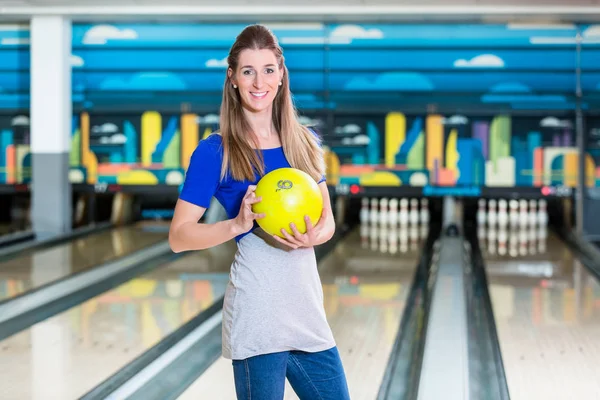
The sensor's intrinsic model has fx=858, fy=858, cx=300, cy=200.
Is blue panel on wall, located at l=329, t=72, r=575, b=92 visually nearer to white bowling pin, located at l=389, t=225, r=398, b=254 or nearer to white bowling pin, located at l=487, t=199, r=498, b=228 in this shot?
white bowling pin, located at l=487, t=199, r=498, b=228

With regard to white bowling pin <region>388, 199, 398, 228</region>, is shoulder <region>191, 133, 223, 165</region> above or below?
above

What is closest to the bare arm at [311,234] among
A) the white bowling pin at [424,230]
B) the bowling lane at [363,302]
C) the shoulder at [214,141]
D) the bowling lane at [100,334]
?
the shoulder at [214,141]

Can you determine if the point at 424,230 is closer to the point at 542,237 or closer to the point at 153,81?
the point at 542,237

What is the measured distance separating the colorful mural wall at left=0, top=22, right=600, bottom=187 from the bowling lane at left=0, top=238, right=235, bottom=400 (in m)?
2.33

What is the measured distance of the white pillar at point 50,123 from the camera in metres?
7.34

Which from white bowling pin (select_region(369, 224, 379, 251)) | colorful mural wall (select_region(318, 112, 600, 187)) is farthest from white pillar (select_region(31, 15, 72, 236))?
white bowling pin (select_region(369, 224, 379, 251))

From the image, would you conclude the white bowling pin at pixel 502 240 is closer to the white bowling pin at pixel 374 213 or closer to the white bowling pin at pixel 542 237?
the white bowling pin at pixel 542 237

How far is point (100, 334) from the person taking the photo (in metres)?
3.83

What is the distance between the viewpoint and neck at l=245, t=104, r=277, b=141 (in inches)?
65.4

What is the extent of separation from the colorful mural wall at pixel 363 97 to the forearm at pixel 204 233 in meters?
5.82

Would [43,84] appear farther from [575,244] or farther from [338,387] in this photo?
[338,387]

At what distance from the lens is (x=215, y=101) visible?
7.53 meters

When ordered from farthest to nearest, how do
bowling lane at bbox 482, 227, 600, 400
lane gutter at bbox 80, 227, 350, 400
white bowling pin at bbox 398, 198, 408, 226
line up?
white bowling pin at bbox 398, 198, 408, 226
bowling lane at bbox 482, 227, 600, 400
lane gutter at bbox 80, 227, 350, 400

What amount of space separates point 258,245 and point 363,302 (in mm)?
3038
